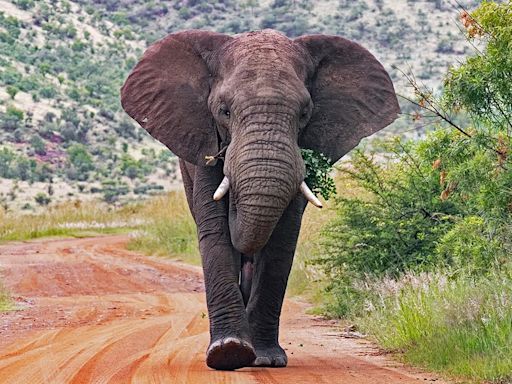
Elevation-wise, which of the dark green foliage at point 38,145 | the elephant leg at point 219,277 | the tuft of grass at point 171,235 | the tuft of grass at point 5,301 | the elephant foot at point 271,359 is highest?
the elephant leg at point 219,277

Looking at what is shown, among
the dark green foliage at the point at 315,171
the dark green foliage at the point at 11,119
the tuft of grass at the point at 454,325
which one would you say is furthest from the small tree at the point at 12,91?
the dark green foliage at the point at 315,171

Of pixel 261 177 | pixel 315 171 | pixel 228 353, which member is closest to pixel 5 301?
pixel 315 171

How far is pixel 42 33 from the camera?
75625 mm

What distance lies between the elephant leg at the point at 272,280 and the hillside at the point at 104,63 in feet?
123

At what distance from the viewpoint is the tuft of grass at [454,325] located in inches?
338

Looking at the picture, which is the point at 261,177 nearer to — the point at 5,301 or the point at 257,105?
the point at 257,105

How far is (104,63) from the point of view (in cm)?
7575

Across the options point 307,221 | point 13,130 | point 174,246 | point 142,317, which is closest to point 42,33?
point 13,130

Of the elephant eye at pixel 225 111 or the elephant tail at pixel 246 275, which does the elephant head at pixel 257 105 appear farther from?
the elephant tail at pixel 246 275

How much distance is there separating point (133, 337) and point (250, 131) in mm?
3602

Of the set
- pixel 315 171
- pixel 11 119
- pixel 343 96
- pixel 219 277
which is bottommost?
pixel 11 119

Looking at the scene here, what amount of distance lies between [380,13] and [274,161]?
246ft

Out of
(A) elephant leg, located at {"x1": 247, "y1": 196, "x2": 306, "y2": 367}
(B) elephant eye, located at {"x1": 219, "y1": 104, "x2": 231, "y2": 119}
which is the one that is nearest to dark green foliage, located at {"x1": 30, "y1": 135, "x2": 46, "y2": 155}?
(A) elephant leg, located at {"x1": 247, "y1": 196, "x2": 306, "y2": 367}

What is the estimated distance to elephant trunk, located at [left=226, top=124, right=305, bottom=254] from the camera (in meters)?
8.69
